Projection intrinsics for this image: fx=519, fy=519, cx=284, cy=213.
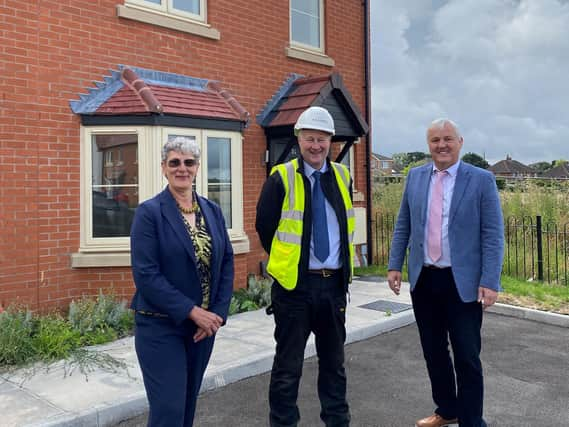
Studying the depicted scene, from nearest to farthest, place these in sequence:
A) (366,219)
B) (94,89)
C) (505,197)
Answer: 1. (94,89)
2. (366,219)
3. (505,197)

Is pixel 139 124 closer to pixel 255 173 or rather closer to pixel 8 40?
pixel 8 40

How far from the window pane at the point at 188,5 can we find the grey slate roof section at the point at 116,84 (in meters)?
0.99

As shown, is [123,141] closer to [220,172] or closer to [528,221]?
[220,172]

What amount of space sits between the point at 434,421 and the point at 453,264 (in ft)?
3.72

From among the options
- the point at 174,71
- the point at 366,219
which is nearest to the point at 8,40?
the point at 174,71

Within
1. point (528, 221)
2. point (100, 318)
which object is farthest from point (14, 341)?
point (528, 221)

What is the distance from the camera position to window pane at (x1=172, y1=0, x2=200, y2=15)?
23.9 feet

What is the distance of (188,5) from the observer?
24.5 ft

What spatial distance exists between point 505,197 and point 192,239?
13.5m

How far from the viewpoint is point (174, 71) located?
23.6 feet

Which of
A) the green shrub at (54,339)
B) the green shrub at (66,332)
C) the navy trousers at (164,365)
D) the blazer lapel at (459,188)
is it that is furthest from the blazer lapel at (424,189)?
the green shrub at (54,339)

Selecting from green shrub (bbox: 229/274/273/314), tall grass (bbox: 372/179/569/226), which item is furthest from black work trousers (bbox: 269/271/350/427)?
tall grass (bbox: 372/179/569/226)

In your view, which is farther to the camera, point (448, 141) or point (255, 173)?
point (255, 173)

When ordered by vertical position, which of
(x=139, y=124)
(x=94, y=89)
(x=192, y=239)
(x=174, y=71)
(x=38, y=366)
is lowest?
(x=38, y=366)
